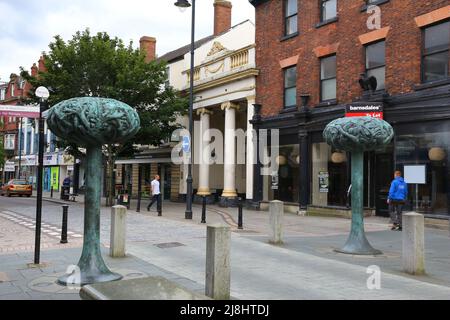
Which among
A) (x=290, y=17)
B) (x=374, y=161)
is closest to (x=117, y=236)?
(x=374, y=161)

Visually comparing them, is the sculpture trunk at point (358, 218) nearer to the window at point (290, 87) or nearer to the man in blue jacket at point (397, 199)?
the man in blue jacket at point (397, 199)

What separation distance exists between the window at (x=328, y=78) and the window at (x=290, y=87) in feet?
5.40

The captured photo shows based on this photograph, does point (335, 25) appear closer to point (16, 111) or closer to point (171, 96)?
point (171, 96)

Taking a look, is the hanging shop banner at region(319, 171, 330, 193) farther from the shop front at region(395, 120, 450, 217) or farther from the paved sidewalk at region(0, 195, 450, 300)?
the paved sidewalk at region(0, 195, 450, 300)

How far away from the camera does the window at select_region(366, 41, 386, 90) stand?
1669cm

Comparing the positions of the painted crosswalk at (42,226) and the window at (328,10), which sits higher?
the window at (328,10)

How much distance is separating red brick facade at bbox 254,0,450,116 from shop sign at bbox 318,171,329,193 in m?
2.87

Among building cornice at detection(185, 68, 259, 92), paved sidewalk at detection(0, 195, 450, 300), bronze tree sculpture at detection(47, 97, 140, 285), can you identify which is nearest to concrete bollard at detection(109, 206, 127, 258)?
paved sidewalk at detection(0, 195, 450, 300)

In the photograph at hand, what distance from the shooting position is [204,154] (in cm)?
2667

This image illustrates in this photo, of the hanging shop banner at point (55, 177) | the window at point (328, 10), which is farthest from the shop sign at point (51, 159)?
the window at point (328, 10)

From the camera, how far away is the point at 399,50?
1593 cm

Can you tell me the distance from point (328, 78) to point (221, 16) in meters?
13.1

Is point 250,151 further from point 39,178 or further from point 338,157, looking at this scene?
point 39,178

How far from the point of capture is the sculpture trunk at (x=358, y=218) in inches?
385
